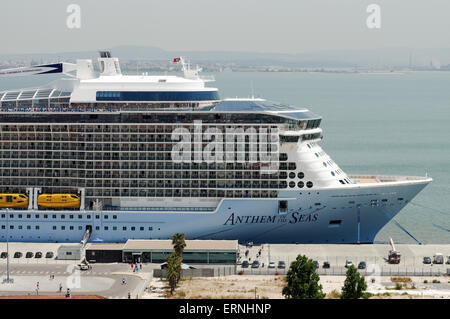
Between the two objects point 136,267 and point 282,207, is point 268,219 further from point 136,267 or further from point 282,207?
point 136,267

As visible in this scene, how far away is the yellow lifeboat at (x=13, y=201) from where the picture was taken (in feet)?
188

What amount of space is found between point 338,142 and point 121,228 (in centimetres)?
5977

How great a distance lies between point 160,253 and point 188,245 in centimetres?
182

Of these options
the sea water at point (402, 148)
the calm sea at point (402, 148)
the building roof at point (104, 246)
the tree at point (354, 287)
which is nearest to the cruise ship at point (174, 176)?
the building roof at point (104, 246)

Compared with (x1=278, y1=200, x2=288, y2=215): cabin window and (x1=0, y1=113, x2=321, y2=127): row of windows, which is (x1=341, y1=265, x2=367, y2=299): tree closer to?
(x1=278, y1=200, x2=288, y2=215): cabin window

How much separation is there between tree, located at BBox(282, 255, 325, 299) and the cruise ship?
10967 mm

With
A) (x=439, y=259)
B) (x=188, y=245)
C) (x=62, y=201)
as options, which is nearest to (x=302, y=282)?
(x=188, y=245)

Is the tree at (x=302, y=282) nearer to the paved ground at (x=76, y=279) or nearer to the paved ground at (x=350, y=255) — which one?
the paved ground at (x=350, y=255)

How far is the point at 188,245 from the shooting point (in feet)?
177

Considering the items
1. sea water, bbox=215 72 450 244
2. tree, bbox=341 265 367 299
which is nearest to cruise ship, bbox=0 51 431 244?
sea water, bbox=215 72 450 244

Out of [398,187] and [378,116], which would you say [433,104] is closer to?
[378,116]

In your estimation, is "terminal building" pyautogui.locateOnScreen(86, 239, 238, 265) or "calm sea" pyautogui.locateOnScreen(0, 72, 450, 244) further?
"calm sea" pyautogui.locateOnScreen(0, 72, 450, 244)

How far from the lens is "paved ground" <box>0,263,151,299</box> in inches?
1880
